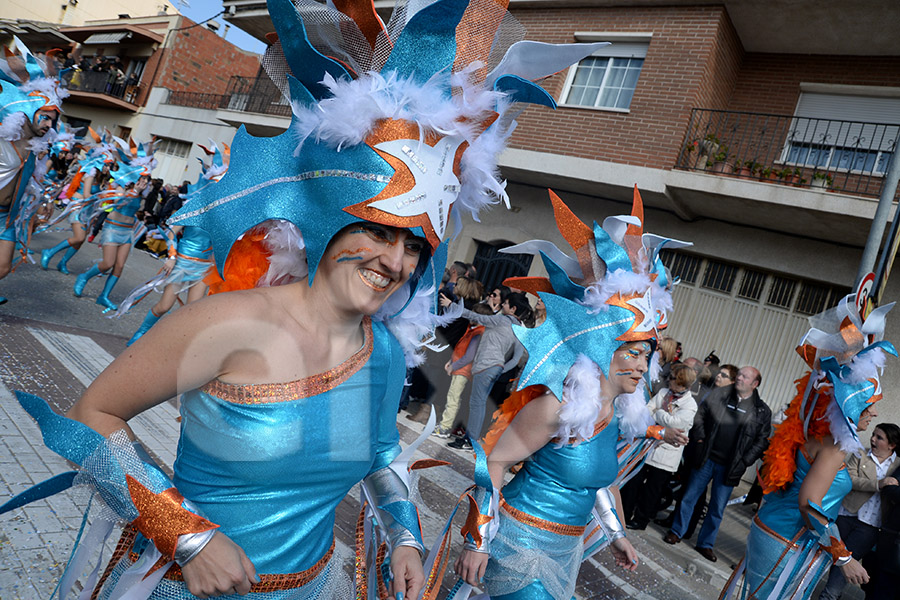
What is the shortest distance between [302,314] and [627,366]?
68.9 inches

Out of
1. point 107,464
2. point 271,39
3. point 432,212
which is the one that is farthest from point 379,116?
point 107,464

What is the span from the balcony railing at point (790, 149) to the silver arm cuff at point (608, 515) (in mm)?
7801

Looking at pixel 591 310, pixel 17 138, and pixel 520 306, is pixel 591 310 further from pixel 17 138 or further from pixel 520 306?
pixel 17 138

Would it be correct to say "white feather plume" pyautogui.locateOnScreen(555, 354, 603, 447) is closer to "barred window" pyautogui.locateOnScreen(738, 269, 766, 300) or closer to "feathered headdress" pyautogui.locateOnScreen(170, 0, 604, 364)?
"feathered headdress" pyautogui.locateOnScreen(170, 0, 604, 364)

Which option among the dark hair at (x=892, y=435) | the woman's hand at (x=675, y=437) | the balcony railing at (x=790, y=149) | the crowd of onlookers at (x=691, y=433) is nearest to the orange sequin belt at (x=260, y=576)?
the woman's hand at (x=675, y=437)

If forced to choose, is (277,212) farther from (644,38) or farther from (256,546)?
(644,38)

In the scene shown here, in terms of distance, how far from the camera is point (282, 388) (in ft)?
4.74

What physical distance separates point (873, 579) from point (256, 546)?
565 cm

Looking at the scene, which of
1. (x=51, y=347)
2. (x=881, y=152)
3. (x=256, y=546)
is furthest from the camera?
(x=881, y=152)

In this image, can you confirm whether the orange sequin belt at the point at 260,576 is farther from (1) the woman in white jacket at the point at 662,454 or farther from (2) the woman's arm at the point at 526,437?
(1) the woman in white jacket at the point at 662,454

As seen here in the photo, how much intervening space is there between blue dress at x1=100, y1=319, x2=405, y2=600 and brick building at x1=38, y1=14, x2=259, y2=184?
23347mm

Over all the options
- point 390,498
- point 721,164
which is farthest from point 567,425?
point 721,164

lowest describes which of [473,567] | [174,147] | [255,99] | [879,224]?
[473,567]

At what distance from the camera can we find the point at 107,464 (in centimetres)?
126
